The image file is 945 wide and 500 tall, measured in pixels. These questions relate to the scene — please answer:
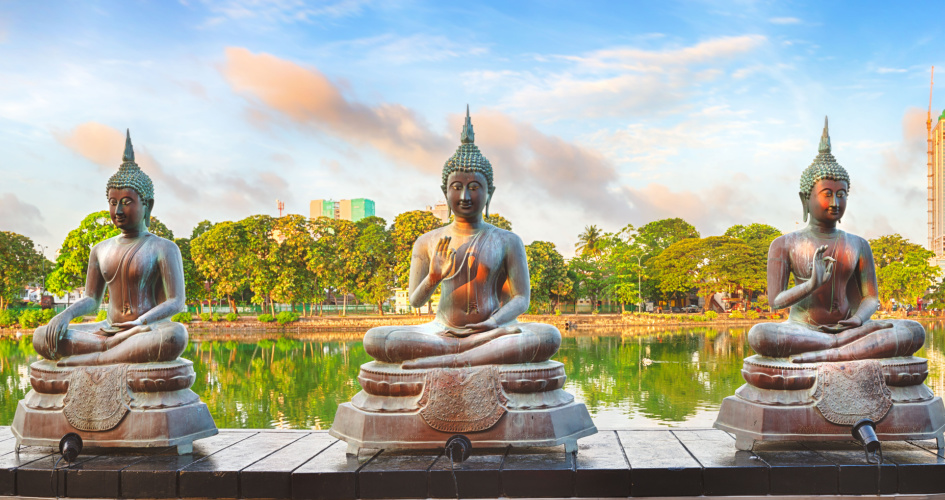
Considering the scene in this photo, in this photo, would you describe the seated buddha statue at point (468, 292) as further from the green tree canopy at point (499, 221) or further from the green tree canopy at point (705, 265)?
the green tree canopy at point (705, 265)

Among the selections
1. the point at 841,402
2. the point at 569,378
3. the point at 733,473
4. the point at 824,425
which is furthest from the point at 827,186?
the point at 569,378

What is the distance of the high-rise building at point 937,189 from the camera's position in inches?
3123

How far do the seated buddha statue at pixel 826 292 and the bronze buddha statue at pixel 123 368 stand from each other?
488 centimetres

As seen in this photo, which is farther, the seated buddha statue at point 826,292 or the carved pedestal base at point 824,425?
the seated buddha statue at point 826,292

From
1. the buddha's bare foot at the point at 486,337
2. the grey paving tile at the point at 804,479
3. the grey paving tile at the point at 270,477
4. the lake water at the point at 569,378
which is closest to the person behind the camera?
the grey paving tile at the point at 804,479

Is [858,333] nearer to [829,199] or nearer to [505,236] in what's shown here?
[829,199]

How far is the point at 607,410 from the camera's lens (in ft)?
46.8

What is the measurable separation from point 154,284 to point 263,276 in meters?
35.4

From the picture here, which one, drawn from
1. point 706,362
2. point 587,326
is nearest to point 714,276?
point 587,326

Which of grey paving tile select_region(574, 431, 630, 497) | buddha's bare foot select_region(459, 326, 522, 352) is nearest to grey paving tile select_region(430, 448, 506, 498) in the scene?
grey paving tile select_region(574, 431, 630, 497)

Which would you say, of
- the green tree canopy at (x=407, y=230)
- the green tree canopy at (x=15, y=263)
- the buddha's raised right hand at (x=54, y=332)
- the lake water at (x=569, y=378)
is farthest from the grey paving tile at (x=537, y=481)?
the green tree canopy at (x=15, y=263)

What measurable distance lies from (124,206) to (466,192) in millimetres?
3126

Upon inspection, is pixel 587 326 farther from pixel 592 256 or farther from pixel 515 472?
pixel 515 472

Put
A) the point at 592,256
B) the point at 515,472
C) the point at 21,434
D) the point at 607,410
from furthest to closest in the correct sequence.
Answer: the point at 592,256 < the point at 607,410 < the point at 21,434 < the point at 515,472
